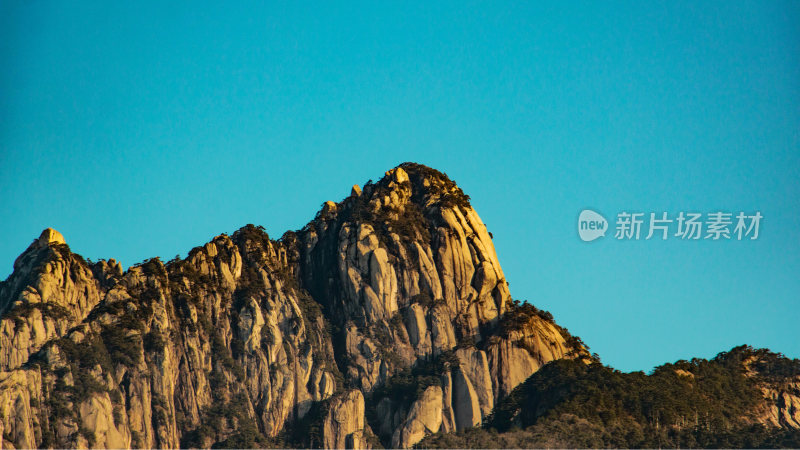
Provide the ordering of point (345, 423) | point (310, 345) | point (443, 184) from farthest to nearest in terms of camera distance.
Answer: point (443, 184) < point (310, 345) < point (345, 423)

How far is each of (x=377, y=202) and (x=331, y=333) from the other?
1500cm

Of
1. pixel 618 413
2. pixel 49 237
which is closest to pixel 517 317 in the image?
pixel 618 413

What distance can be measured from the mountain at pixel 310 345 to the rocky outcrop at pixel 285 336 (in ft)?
0.54

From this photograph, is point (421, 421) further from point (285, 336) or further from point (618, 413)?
point (618, 413)

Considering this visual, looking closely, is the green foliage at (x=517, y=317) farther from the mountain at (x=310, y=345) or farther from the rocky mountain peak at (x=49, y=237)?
the rocky mountain peak at (x=49, y=237)

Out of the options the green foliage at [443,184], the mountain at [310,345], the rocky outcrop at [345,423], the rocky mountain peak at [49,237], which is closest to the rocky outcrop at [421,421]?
the mountain at [310,345]

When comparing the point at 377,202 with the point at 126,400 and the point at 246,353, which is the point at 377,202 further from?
the point at 126,400

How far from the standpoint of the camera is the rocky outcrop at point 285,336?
136 metres

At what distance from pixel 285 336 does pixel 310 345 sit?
104 inches

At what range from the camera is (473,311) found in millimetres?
152500

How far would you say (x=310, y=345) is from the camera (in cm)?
14888

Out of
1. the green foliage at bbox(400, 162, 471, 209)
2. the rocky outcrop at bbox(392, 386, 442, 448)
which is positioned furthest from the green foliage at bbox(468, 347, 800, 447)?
the green foliage at bbox(400, 162, 471, 209)

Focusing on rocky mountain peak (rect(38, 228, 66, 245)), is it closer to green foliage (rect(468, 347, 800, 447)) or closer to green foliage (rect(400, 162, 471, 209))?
green foliage (rect(400, 162, 471, 209))

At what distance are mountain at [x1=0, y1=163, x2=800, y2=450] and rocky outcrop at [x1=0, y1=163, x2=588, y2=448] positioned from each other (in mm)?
164
